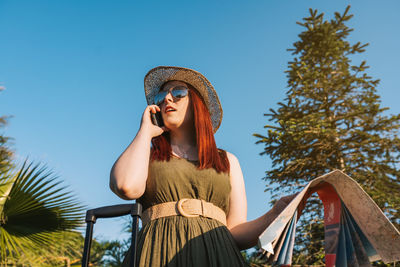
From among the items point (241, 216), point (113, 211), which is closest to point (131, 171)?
point (113, 211)

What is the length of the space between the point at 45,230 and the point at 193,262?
13.0ft

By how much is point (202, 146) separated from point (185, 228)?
1.73 ft

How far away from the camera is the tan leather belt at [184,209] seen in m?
1.61

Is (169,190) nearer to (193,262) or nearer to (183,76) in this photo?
(193,262)

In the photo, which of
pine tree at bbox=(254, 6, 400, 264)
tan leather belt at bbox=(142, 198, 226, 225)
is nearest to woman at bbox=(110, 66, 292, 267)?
tan leather belt at bbox=(142, 198, 226, 225)

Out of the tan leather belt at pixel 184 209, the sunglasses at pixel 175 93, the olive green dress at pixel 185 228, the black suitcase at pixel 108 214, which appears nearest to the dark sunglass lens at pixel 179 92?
the sunglasses at pixel 175 93

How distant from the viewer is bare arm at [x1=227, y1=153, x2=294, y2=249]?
1.63 meters

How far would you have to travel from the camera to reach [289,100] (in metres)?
10.6

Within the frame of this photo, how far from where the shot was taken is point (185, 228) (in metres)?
1.55

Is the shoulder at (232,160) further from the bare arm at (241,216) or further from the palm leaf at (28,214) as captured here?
the palm leaf at (28,214)

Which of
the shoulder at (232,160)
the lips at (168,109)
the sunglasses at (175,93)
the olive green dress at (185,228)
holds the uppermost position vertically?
the sunglasses at (175,93)

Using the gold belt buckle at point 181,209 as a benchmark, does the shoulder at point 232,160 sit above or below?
above

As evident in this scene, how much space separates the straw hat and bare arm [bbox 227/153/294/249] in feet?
1.51

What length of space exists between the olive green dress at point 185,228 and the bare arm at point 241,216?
69 mm
